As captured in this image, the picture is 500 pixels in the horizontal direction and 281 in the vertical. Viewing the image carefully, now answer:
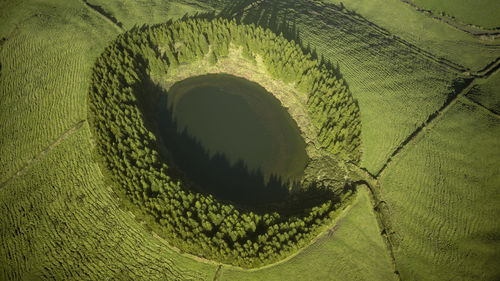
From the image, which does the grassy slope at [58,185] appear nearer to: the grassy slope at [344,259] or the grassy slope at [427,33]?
the grassy slope at [344,259]

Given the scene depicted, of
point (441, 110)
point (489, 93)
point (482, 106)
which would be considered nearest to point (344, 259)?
point (441, 110)

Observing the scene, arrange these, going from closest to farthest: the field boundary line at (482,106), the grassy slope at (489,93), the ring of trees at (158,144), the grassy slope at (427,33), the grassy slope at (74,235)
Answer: the grassy slope at (74,235)
the ring of trees at (158,144)
the field boundary line at (482,106)
the grassy slope at (489,93)
the grassy slope at (427,33)

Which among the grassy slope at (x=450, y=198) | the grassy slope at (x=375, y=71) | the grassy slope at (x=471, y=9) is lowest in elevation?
the grassy slope at (x=450, y=198)

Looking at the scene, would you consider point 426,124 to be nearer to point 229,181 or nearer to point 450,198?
point 450,198

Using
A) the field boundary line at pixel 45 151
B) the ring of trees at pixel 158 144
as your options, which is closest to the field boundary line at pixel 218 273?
the ring of trees at pixel 158 144

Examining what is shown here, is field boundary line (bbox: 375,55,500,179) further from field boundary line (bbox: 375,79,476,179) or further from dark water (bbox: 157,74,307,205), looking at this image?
dark water (bbox: 157,74,307,205)
